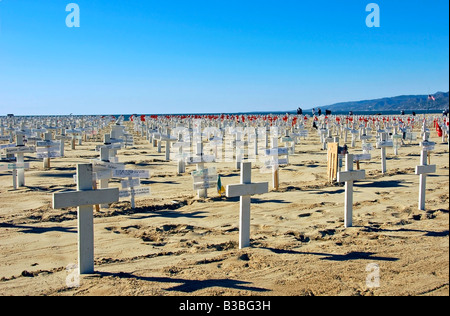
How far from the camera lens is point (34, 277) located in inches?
167

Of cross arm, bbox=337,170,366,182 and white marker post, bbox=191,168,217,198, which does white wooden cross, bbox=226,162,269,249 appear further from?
white marker post, bbox=191,168,217,198

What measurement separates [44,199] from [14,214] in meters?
1.35

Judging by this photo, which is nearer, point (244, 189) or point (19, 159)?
point (244, 189)

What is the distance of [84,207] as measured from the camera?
4195 millimetres

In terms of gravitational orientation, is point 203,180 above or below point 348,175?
below

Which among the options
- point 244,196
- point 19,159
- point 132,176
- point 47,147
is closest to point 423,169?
point 244,196

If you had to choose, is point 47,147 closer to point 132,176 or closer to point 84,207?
point 132,176

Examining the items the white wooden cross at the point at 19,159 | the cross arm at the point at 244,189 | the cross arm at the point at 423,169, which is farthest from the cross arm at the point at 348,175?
the white wooden cross at the point at 19,159

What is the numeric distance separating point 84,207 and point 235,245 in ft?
6.67

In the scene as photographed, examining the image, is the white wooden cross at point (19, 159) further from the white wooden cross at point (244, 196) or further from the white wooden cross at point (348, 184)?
the white wooden cross at point (348, 184)

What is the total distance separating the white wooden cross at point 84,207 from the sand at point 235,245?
0.58ft

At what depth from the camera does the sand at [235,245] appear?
3.80 metres
